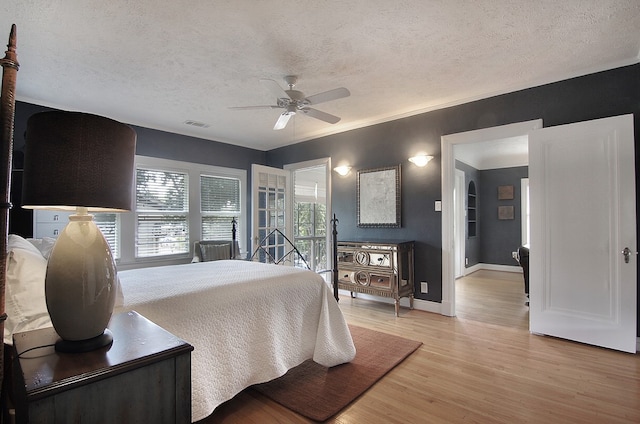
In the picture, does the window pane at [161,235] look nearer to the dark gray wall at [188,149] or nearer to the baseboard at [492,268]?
the dark gray wall at [188,149]

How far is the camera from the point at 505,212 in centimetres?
731

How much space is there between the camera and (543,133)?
10.4ft

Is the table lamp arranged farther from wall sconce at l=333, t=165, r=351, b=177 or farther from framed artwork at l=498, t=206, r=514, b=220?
framed artwork at l=498, t=206, r=514, b=220

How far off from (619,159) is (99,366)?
382cm

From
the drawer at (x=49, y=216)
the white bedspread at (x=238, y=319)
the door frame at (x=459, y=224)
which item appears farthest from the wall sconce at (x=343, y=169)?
the drawer at (x=49, y=216)

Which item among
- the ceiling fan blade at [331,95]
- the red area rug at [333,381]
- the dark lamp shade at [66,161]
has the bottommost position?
the red area rug at [333,381]

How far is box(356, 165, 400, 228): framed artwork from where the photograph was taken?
4.38m

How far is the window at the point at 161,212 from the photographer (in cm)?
458

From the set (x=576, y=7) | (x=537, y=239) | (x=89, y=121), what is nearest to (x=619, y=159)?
(x=537, y=239)

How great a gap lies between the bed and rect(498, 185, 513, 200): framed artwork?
6.29 m

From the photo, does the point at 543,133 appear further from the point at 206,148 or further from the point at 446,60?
the point at 206,148

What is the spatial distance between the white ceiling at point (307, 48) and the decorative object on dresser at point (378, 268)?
69.4 inches

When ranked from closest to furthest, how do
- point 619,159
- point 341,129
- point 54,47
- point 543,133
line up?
point 54,47 → point 619,159 → point 543,133 → point 341,129

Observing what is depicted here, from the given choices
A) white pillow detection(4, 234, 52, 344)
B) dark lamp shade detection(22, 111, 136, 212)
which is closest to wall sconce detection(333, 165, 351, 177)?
white pillow detection(4, 234, 52, 344)
